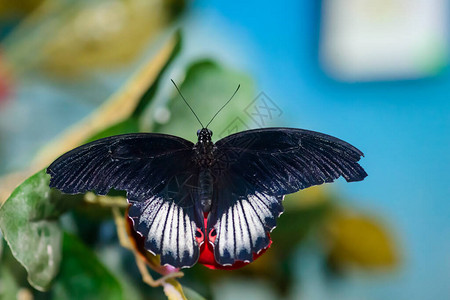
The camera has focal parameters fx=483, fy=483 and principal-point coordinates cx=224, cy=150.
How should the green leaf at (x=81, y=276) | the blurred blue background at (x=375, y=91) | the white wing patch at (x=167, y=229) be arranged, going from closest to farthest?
1. the white wing patch at (x=167, y=229)
2. the green leaf at (x=81, y=276)
3. the blurred blue background at (x=375, y=91)

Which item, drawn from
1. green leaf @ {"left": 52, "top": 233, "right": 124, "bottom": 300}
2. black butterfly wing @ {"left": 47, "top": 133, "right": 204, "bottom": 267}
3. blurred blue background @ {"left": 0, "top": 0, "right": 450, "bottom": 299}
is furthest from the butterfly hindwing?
blurred blue background @ {"left": 0, "top": 0, "right": 450, "bottom": 299}

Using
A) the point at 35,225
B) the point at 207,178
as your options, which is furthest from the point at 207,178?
the point at 35,225

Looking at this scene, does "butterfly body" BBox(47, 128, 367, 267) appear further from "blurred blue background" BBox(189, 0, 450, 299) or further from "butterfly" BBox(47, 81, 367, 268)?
"blurred blue background" BBox(189, 0, 450, 299)

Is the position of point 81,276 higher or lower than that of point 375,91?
lower

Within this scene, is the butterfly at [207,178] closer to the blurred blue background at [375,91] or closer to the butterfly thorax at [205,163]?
the butterfly thorax at [205,163]

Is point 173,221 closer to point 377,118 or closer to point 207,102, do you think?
point 207,102

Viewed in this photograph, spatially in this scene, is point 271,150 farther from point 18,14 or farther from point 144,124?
point 18,14

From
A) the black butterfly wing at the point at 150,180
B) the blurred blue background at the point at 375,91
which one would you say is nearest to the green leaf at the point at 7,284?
the black butterfly wing at the point at 150,180

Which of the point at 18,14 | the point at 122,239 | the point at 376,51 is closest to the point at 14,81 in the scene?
the point at 18,14
